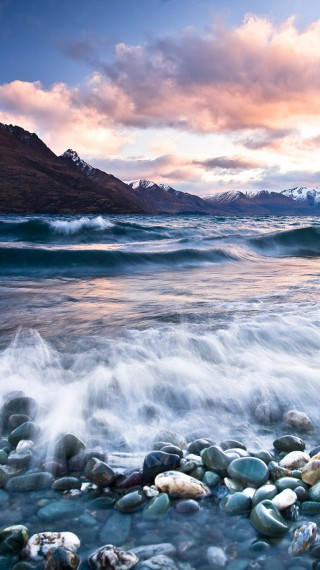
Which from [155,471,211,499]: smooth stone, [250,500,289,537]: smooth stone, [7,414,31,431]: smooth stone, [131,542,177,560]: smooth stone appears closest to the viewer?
[131,542,177,560]: smooth stone

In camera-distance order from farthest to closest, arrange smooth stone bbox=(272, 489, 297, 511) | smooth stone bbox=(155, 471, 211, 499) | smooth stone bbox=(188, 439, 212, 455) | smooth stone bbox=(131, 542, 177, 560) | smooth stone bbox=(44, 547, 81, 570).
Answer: smooth stone bbox=(188, 439, 212, 455)
smooth stone bbox=(155, 471, 211, 499)
smooth stone bbox=(272, 489, 297, 511)
smooth stone bbox=(131, 542, 177, 560)
smooth stone bbox=(44, 547, 81, 570)

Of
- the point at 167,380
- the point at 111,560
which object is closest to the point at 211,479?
the point at 111,560

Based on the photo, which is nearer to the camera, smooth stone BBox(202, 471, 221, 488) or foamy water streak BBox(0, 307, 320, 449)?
smooth stone BBox(202, 471, 221, 488)

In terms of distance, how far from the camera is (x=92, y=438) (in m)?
2.47

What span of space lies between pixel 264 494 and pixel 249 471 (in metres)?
0.14

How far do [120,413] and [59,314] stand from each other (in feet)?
9.88

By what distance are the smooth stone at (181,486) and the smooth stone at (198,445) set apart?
34 cm

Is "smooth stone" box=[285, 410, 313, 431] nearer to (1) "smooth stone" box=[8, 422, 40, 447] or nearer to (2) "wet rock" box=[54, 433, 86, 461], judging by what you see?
(2) "wet rock" box=[54, 433, 86, 461]

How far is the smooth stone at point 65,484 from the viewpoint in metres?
2.01

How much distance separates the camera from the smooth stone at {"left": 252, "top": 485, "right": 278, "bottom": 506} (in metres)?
1.84

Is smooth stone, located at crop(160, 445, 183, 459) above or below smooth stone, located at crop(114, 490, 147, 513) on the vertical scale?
above

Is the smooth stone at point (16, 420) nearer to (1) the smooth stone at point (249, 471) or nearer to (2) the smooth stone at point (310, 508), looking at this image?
(1) the smooth stone at point (249, 471)

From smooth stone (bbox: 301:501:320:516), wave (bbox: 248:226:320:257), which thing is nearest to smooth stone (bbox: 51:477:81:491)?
smooth stone (bbox: 301:501:320:516)

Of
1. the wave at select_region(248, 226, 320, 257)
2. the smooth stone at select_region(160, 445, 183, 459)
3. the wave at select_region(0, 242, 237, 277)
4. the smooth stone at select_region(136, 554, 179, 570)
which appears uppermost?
the wave at select_region(248, 226, 320, 257)
